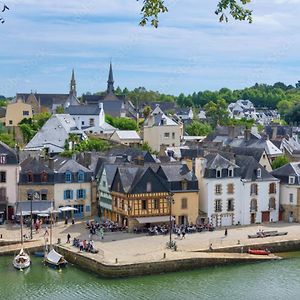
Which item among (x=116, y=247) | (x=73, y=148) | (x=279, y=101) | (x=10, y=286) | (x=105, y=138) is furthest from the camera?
(x=279, y=101)

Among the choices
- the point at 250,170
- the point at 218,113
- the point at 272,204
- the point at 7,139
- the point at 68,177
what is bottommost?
the point at 272,204

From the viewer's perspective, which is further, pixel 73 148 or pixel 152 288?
pixel 73 148

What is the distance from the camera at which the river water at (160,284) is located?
3008 centimetres

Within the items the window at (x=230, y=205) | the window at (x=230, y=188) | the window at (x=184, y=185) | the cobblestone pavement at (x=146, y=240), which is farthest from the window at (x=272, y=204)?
the window at (x=184, y=185)

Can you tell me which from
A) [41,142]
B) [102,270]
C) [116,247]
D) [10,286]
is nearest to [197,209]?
[116,247]

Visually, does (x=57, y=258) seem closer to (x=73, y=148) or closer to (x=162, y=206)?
(x=162, y=206)

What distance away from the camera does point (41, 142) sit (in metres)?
65.3

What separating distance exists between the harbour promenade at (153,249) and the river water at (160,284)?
52 cm

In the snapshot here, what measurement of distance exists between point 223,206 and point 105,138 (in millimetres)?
31267

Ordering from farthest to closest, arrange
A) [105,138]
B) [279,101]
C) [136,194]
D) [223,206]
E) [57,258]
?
[279,101] → [105,138] → [223,206] → [136,194] → [57,258]

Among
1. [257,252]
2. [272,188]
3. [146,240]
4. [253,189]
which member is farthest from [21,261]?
[272,188]

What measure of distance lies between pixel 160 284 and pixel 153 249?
401 cm

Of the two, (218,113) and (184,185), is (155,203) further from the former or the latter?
(218,113)

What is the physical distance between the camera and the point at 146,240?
1505 inches
